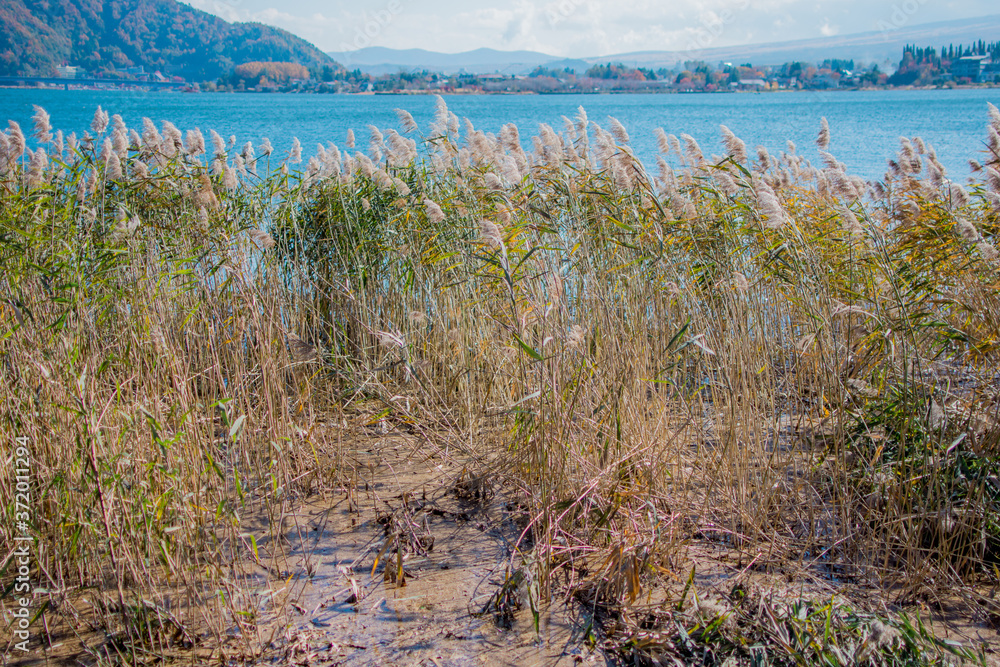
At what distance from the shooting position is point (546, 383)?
3.08 meters

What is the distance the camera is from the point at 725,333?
3654 millimetres

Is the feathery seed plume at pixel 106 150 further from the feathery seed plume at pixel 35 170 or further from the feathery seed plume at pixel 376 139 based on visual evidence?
the feathery seed plume at pixel 376 139

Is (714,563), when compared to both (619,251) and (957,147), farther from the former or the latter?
(957,147)

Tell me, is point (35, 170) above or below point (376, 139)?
below

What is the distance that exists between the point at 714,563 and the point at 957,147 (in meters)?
26.7

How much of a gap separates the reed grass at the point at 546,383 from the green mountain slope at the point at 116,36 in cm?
4519

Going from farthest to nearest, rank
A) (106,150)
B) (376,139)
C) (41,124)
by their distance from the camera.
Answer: (376,139)
(106,150)
(41,124)

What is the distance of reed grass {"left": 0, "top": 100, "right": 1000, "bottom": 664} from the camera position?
2.75m

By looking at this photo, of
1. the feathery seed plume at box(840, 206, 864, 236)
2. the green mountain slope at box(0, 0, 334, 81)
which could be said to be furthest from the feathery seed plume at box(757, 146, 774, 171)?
the green mountain slope at box(0, 0, 334, 81)

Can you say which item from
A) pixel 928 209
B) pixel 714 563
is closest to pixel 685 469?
pixel 714 563

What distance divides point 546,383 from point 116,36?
5129cm

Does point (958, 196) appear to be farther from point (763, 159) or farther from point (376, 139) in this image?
point (376, 139)

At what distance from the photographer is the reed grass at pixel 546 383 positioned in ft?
9.04

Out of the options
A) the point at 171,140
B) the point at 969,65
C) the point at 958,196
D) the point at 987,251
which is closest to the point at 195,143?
the point at 171,140
